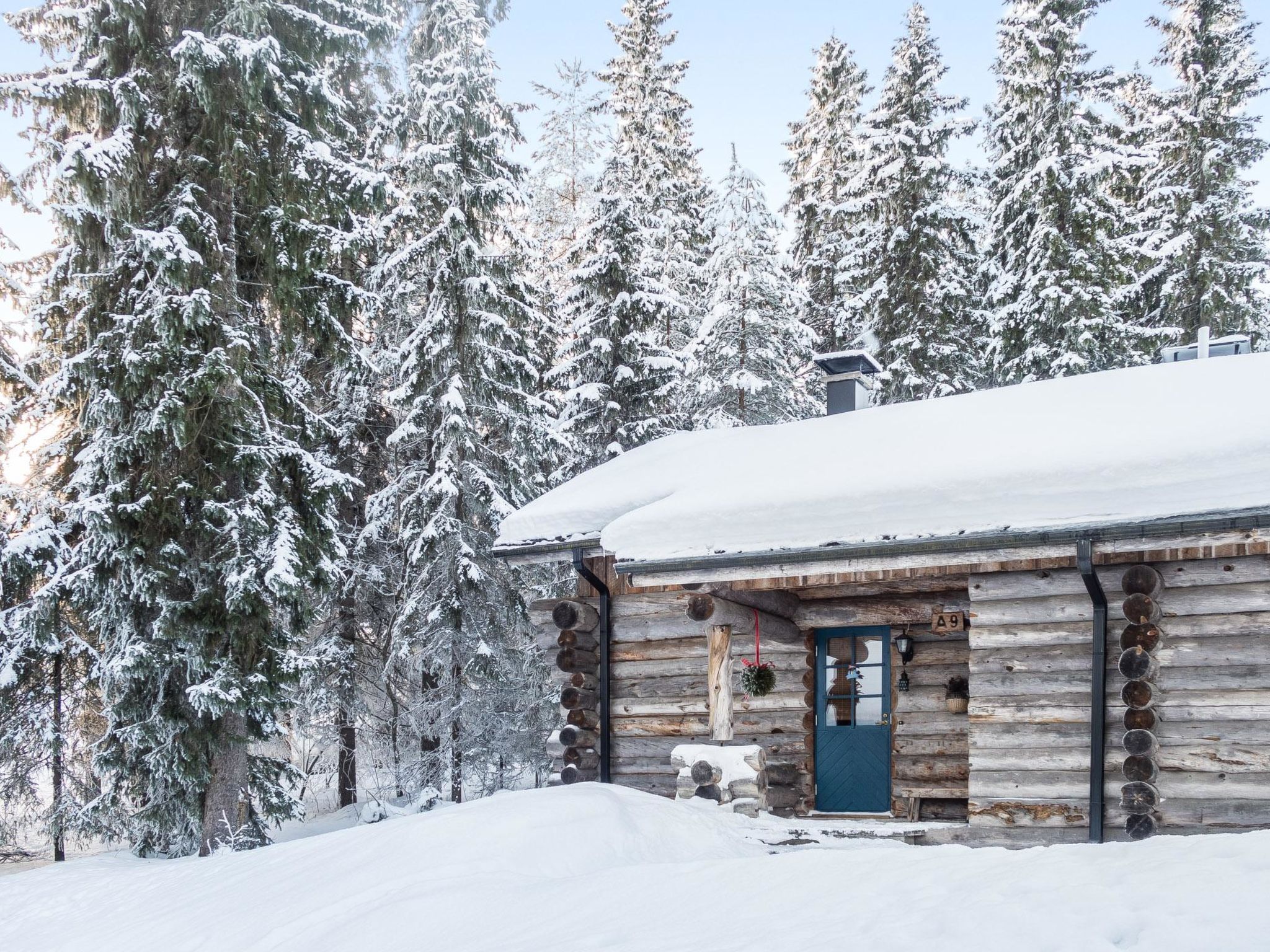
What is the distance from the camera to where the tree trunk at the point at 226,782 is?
1268 centimetres

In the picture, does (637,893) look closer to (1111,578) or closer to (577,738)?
(1111,578)

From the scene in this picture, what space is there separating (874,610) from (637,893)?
565 centimetres

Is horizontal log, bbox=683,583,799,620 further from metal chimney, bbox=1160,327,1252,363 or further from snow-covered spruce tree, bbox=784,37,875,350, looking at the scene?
snow-covered spruce tree, bbox=784,37,875,350

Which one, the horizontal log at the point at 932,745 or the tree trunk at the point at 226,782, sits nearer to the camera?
the horizontal log at the point at 932,745

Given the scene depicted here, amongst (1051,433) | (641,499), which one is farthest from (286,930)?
(1051,433)

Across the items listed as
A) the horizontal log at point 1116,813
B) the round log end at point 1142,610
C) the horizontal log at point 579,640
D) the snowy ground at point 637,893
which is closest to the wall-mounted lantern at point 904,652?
the horizontal log at point 1116,813

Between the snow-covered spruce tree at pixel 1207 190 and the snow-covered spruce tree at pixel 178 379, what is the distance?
1803 cm

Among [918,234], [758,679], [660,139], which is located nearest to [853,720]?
[758,679]

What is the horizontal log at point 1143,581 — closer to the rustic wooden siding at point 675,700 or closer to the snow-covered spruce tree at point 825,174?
the rustic wooden siding at point 675,700

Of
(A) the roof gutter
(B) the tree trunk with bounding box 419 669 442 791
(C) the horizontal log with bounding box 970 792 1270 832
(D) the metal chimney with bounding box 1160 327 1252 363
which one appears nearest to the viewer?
(A) the roof gutter

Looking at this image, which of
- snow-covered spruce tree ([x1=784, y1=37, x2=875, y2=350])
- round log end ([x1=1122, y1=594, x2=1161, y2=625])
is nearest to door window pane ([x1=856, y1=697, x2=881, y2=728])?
round log end ([x1=1122, y1=594, x2=1161, y2=625])

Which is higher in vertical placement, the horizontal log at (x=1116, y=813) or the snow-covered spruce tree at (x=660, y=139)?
the snow-covered spruce tree at (x=660, y=139)

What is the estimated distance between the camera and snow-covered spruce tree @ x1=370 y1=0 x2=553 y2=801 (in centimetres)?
1716

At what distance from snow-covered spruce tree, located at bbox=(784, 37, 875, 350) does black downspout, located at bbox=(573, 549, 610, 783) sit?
15.0 meters
